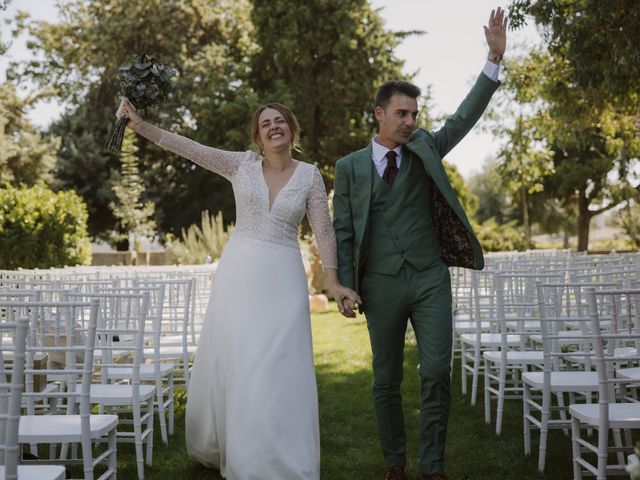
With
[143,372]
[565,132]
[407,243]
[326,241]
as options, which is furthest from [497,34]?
→ [565,132]

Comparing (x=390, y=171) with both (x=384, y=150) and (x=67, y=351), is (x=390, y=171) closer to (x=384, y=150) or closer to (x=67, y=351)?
(x=384, y=150)

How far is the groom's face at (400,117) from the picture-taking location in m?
3.62

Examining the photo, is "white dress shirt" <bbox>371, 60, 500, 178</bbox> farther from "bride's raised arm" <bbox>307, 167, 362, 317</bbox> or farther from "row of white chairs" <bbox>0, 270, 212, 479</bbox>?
"row of white chairs" <bbox>0, 270, 212, 479</bbox>

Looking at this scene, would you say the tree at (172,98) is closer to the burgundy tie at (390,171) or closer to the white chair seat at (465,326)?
the white chair seat at (465,326)

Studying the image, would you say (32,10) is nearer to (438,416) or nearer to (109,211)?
(109,211)

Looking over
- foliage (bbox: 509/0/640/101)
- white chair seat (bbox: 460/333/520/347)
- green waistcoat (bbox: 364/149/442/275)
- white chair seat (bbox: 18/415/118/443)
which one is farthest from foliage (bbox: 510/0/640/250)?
white chair seat (bbox: 18/415/118/443)

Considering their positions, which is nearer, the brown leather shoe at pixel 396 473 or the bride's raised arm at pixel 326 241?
the bride's raised arm at pixel 326 241

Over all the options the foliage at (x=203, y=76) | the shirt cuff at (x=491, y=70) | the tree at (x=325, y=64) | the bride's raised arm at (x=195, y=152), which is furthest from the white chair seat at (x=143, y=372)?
the tree at (x=325, y=64)

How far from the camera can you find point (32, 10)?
25422mm

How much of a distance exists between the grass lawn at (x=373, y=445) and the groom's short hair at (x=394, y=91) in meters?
2.10

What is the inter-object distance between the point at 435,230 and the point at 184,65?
24579mm

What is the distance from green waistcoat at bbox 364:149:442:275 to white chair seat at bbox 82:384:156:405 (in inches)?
60.4

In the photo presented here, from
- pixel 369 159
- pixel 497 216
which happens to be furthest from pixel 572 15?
pixel 497 216

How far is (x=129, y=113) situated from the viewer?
3727 millimetres
